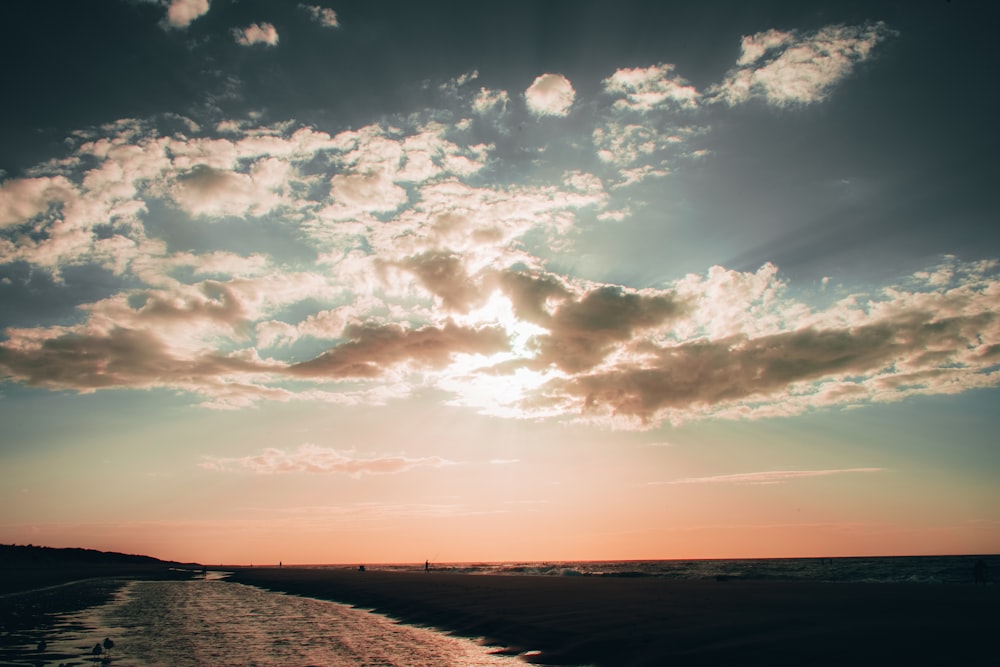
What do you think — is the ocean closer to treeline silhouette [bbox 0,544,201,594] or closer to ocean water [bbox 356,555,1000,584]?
treeline silhouette [bbox 0,544,201,594]

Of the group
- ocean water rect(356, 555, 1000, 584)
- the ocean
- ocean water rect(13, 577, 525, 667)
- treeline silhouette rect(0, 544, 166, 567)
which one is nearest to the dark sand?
ocean water rect(13, 577, 525, 667)

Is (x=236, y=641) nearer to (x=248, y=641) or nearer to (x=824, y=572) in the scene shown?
(x=248, y=641)

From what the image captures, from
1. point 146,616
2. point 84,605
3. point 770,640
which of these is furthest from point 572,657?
point 84,605

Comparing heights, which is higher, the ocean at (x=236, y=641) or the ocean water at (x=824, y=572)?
the ocean at (x=236, y=641)

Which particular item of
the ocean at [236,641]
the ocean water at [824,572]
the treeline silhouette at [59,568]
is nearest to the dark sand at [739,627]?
the ocean at [236,641]

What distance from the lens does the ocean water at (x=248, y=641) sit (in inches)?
645

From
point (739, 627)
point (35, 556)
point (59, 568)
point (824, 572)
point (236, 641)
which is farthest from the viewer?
point (35, 556)

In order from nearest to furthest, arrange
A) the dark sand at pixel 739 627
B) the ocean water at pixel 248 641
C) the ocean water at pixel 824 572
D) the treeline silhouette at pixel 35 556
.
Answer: the dark sand at pixel 739 627
the ocean water at pixel 248 641
the ocean water at pixel 824 572
the treeline silhouette at pixel 35 556

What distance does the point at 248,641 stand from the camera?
67.7 ft

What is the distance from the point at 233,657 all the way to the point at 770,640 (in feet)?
51.9

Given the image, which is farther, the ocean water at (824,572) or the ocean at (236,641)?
the ocean water at (824,572)

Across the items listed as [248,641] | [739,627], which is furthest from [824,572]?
[248,641]

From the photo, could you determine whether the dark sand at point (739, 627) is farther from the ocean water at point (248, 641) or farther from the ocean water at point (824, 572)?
the ocean water at point (824, 572)

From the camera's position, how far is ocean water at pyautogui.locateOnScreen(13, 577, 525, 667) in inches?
645
